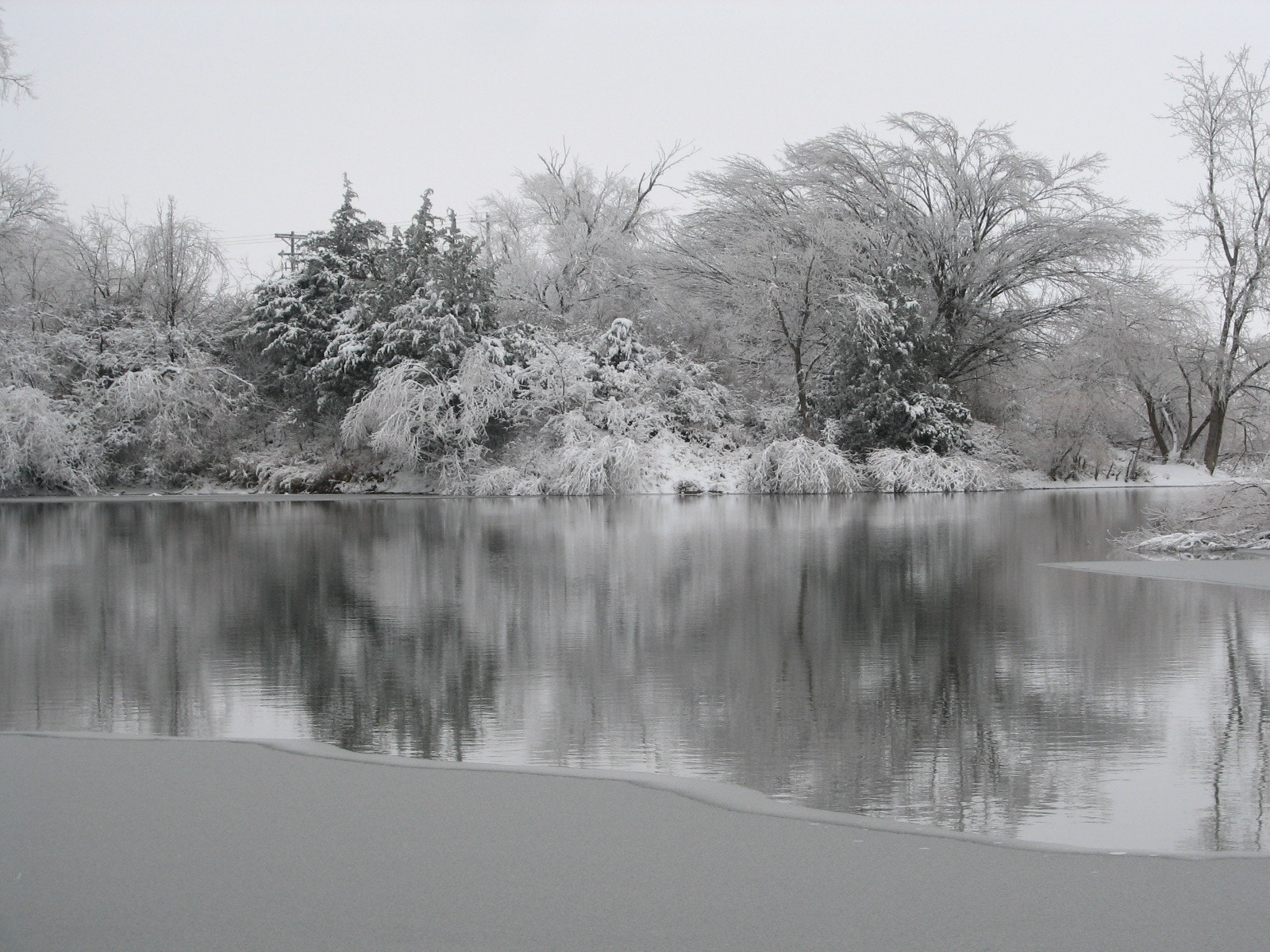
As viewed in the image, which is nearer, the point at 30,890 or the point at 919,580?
the point at 30,890

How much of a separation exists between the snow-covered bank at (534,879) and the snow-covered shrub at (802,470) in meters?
27.3

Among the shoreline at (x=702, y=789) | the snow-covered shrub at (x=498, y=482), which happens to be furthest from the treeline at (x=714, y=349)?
the shoreline at (x=702, y=789)

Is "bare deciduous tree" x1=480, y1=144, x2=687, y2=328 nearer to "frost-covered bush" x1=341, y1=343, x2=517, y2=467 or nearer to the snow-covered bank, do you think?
"frost-covered bush" x1=341, y1=343, x2=517, y2=467

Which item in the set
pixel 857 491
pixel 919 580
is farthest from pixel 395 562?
pixel 857 491

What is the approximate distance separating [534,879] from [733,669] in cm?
355

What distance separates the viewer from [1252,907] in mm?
2838

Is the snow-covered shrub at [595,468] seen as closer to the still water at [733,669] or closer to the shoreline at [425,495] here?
the shoreline at [425,495]

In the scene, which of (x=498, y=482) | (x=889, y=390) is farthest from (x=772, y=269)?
(x=498, y=482)

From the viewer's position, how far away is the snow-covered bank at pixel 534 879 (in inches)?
106

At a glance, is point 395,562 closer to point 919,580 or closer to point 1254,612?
point 919,580

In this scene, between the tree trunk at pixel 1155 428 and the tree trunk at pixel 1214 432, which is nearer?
the tree trunk at pixel 1214 432

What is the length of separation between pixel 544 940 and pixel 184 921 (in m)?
0.86

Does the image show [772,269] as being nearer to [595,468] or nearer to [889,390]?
[889,390]

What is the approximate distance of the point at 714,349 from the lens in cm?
3809
